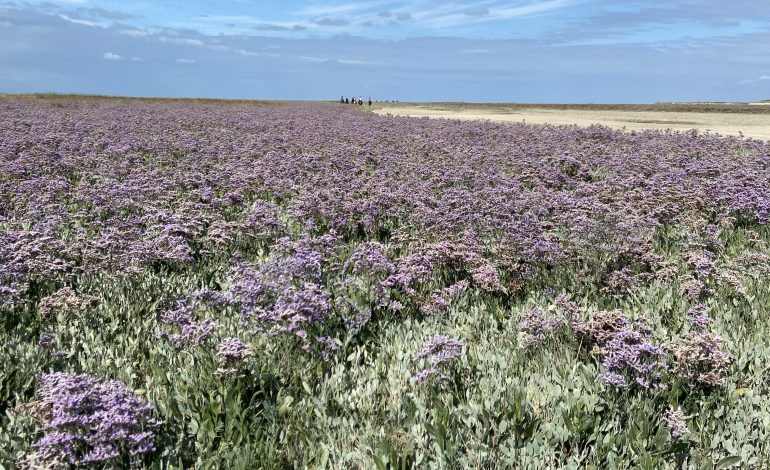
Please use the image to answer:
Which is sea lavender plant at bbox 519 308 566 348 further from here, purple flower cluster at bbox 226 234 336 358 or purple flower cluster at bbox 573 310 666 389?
purple flower cluster at bbox 226 234 336 358

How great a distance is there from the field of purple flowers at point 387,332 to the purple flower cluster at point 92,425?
0.05ft

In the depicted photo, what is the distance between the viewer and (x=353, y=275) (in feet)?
22.2

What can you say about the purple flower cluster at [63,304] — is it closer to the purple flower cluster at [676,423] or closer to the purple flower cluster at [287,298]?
the purple flower cluster at [287,298]

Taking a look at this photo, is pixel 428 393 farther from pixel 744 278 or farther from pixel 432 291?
pixel 744 278

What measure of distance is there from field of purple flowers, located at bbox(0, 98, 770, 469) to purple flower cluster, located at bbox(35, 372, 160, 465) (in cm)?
2

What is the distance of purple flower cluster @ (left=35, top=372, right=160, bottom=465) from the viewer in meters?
3.09

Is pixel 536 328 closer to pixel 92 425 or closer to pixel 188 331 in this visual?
pixel 188 331

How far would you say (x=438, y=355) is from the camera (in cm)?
421

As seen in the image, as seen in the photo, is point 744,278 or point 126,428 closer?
point 126,428

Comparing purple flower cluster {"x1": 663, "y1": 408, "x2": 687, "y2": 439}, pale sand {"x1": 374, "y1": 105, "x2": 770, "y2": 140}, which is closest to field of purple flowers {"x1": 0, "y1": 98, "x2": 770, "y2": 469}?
purple flower cluster {"x1": 663, "y1": 408, "x2": 687, "y2": 439}

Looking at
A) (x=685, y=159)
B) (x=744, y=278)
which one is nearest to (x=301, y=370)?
(x=744, y=278)

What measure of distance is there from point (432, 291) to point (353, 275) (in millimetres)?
1009

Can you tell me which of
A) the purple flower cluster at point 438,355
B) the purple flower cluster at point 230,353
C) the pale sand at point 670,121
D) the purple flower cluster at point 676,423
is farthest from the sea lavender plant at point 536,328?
the pale sand at point 670,121

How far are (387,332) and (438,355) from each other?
1159 millimetres
